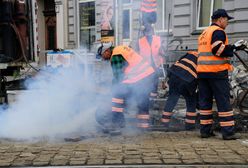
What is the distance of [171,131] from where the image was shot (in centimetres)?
582

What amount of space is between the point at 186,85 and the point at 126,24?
3.07m

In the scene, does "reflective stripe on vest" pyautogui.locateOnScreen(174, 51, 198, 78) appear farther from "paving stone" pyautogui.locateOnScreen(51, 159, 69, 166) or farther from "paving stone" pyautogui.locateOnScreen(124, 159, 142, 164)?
"paving stone" pyautogui.locateOnScreen(51, 159, 69, 166)

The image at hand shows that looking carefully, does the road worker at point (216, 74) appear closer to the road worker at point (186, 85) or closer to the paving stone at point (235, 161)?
the road worker at point (186, 85)

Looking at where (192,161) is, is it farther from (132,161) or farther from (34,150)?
(34,150)

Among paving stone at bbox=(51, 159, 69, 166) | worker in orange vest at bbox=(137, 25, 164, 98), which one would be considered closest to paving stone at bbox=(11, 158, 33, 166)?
paving stone at bbox=(51, 159, 69, 166)

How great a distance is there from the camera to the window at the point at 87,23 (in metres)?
10.6

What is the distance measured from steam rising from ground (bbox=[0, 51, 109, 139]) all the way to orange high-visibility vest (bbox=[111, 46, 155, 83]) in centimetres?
104

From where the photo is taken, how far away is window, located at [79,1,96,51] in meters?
10.6

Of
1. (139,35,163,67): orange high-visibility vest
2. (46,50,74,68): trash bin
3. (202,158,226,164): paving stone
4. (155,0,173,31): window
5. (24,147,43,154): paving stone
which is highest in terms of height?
(155,0,173,31): window

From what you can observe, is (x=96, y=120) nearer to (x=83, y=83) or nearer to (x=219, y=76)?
(x=83, y=83)

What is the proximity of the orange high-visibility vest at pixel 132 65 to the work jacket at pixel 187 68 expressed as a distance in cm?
66

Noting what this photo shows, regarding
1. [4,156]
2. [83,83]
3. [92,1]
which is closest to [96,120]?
[83,83]

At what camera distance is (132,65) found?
559 cm

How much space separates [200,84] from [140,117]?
39.6 inches
